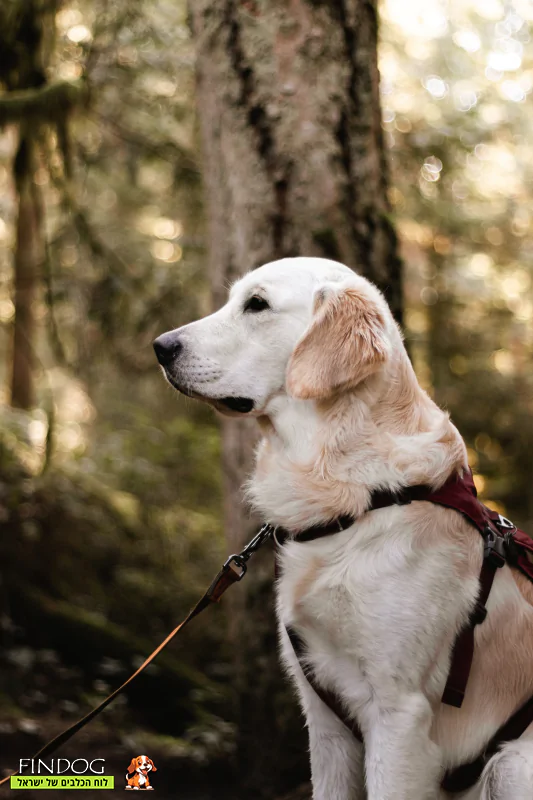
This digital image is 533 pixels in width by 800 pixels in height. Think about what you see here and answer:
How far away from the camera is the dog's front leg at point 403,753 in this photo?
2154 millimetres

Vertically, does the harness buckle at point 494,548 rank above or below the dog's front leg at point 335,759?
above

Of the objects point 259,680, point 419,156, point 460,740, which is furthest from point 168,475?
point 460,740

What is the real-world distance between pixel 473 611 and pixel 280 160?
232 cm

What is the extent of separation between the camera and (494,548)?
235 centimetres

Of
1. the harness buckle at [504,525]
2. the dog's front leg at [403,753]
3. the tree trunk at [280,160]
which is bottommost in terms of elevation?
the dog's front leg at [403,753]

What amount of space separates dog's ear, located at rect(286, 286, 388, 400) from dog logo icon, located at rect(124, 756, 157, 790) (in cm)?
215

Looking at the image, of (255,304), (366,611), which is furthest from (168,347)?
(366,611)

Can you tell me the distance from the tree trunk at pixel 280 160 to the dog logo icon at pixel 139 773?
509 mm

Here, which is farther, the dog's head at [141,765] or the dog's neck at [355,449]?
the dog's head at [141,765]

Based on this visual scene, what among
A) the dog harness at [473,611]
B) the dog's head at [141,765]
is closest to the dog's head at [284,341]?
the dog harness at [473,611]

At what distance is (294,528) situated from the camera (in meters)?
2.45

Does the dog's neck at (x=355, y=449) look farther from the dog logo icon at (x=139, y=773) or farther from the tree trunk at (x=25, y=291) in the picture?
the tree trunk at (x=25, y=291)

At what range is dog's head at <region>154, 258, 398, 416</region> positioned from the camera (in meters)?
2.40

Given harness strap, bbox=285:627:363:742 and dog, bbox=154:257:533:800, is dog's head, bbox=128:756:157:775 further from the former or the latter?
harness strap, bbox=285:627:363:742
